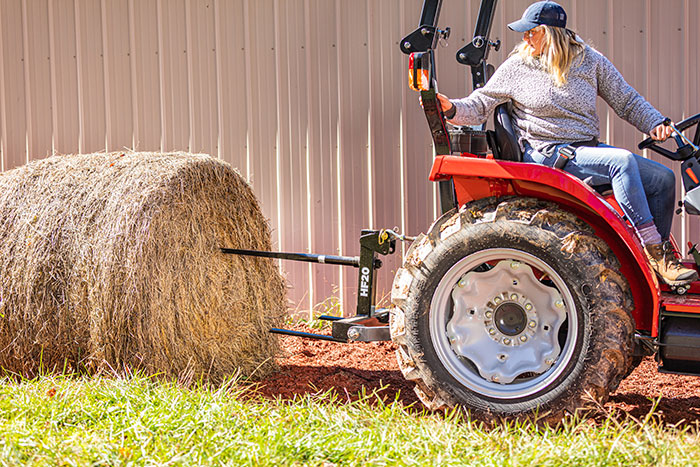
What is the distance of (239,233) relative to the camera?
15.8 ft

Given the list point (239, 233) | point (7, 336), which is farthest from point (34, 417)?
point (239, 233)

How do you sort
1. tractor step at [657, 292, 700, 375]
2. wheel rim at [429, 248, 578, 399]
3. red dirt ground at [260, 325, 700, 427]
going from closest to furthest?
1. tractor step at [657, 292, 700, 375]
2. wheel rim at [429, 248, 578, 399]
3. red dirt ground at [260, 325, 700, 427]

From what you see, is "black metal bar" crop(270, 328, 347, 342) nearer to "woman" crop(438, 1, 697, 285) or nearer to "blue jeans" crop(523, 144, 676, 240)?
"woman" crop(438, 1, 697, 285)

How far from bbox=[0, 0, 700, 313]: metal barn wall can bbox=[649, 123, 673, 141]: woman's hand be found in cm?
201

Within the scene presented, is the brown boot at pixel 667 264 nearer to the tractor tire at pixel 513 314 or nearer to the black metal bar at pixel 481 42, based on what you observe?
the tractor tire at pixel 513 314

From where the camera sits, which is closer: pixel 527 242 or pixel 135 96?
pixel 527 242

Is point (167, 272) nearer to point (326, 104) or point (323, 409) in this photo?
point (323, 409)

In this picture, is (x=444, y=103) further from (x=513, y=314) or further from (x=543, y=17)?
(x=513, y=314)

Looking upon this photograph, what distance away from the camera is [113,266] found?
3852mm

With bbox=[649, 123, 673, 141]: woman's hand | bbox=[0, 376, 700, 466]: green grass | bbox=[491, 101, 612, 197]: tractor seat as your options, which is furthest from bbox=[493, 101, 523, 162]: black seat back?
bbox=[0, 376, 700, 466]: green grass

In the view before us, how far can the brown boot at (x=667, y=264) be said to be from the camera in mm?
3215

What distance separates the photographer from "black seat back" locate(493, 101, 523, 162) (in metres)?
3.65

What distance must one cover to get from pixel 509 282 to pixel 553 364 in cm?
41

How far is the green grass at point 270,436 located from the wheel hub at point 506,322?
0.29m
